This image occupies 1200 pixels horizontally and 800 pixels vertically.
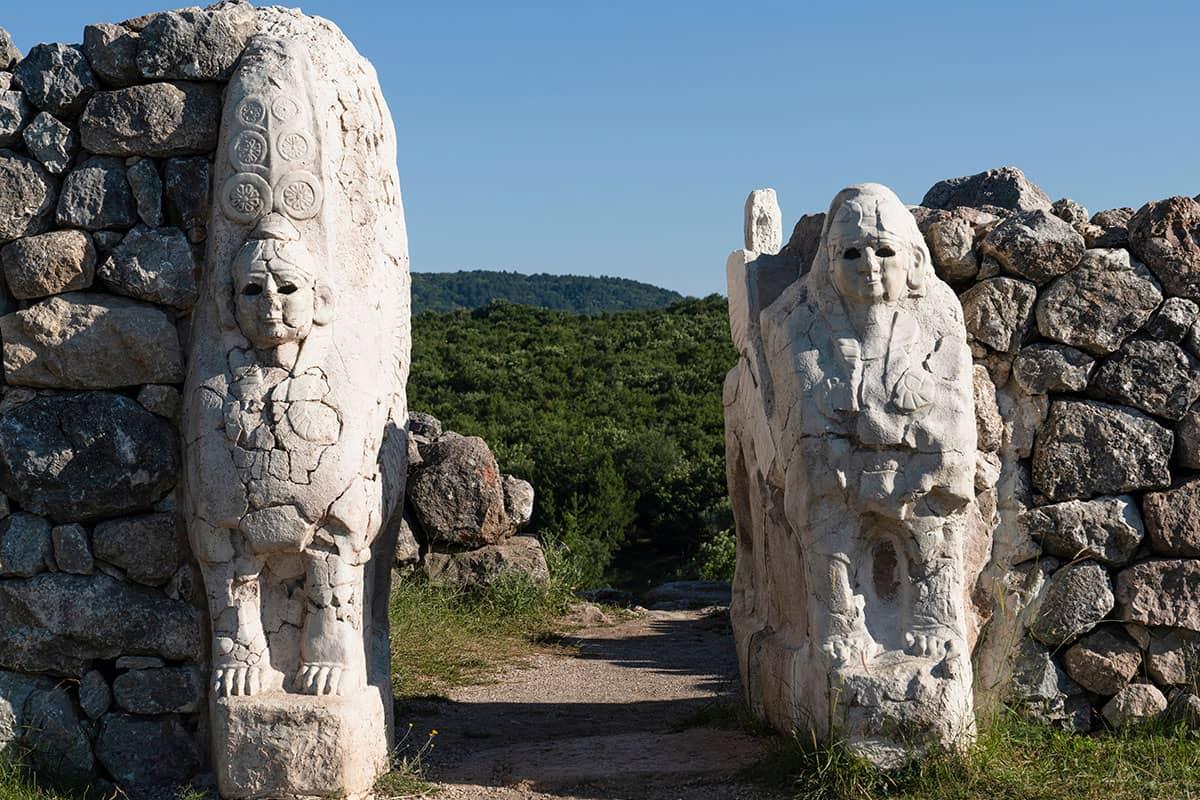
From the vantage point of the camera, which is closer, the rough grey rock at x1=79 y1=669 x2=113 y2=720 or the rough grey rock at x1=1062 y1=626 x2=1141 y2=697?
the rough grey rock at x1=79 y1=669 x2=113 y2=720

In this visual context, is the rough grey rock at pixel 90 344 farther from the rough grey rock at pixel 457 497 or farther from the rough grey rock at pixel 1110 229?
the rough grey rock at pixel 457 497

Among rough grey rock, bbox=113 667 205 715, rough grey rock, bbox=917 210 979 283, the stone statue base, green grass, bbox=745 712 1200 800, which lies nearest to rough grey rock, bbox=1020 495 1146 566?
green grass, bbox=745 712 1200 800

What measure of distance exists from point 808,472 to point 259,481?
1939 millimetres

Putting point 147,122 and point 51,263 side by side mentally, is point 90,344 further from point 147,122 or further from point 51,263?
point 147,122

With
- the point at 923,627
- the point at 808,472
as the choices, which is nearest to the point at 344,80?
the point at 808,472

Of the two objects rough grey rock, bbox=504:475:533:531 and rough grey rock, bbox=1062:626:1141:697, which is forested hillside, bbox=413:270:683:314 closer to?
rough grey rock, bbox=504:475:533:531

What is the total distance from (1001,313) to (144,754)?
3.70 metres

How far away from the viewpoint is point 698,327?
80.0 feet

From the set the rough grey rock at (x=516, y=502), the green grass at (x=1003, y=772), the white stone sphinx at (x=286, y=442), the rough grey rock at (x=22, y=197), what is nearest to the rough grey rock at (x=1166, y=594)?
the green grass at (x=1003, y=772)

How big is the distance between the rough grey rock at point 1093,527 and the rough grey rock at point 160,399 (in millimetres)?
3313

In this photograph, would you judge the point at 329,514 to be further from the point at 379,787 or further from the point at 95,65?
the point at 95,65

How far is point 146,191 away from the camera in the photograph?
197 inches

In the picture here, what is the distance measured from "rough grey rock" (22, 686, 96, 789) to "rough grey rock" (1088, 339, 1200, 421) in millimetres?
4150

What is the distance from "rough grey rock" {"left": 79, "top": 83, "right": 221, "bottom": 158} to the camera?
16.3 ft
